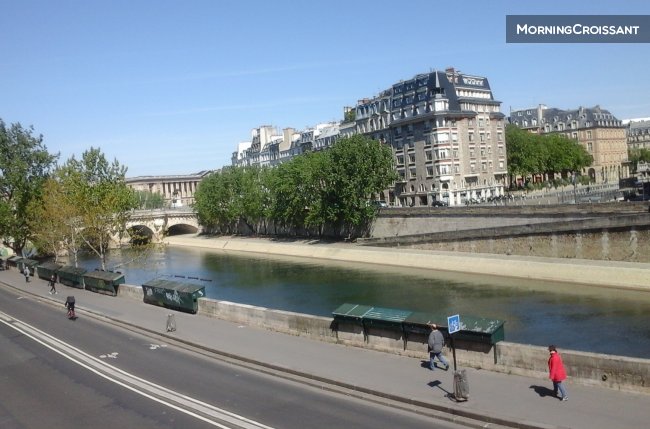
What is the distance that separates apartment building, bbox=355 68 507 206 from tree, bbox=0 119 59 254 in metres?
49.3

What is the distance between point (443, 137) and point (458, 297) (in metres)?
47.2

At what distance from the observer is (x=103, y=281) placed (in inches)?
1773

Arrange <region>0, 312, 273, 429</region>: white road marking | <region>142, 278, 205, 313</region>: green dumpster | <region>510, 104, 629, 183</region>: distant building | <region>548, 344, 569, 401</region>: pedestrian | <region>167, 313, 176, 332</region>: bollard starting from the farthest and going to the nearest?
<region>510, 104, 629, 183</region>: distant building, <region>142, 278, 205, 313</region>: green dumpster, <region>167, 313, 176, 332</region>: bollard, <region>0, 312, 273, 429</region>: white road marking, <region>548, 344, 569, 401</region>: pedestrian

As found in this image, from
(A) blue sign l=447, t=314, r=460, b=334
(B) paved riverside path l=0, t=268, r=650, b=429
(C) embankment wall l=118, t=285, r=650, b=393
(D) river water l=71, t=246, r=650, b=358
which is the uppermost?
(A) blue sign l=447, t=314, r=460, b=334

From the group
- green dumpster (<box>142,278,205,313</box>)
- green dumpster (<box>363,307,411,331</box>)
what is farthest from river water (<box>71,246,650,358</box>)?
green dumpster (<box>363,307,411,331</box>)

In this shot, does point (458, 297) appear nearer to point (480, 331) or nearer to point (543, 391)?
point (480, 331)

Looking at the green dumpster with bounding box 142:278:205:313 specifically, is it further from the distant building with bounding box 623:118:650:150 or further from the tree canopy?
the distant building with bounding box 623:118:650:150

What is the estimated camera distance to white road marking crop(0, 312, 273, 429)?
16.3 meters

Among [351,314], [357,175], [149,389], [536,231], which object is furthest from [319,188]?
[149,389]

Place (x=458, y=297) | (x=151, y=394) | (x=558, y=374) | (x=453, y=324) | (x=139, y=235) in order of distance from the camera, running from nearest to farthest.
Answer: (x=558, y=374), (x=453, y=324), (x=151, y=394), (x=458, y=297), (x=139, y=235)

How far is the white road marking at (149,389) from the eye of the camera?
16.3 m

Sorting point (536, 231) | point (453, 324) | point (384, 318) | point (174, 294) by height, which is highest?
point (453, 324)

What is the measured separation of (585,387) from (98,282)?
124ft

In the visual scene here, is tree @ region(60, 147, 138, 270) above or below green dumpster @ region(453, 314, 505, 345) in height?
above
